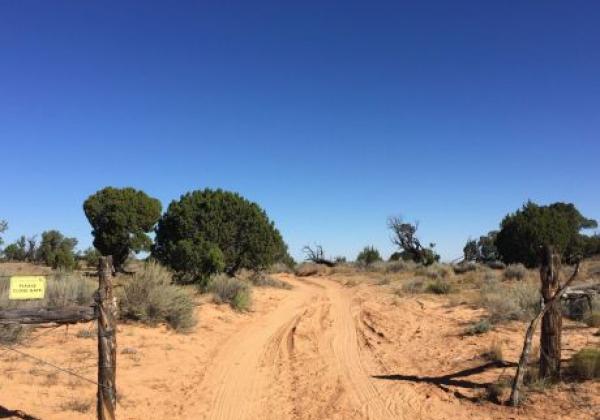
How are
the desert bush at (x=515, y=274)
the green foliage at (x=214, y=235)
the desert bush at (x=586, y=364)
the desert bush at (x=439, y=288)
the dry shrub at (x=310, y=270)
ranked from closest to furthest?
the desert bush at (x=586, y=364) < the desert bush at (x=439, y=288) < the green foliage at (x=214, y=235) < the desert bush at (x=515, y=274) < the dry shrub at (x=310, y=270)

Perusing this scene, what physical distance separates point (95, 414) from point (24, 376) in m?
1.95

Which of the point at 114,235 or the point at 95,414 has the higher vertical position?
the point at 114,235

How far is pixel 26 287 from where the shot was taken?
7.43 metres

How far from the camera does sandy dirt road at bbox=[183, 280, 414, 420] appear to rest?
8.22m

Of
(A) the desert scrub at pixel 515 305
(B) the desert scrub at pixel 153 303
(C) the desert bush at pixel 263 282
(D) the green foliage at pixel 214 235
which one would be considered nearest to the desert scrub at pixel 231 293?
(D) the green foliage at pixel 214 235

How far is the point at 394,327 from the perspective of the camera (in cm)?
1512

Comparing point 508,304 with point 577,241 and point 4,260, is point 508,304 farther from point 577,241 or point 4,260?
point 4,260

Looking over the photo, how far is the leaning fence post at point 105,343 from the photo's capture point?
7023 millimetres

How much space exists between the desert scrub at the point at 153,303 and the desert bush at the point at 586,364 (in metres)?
9.75

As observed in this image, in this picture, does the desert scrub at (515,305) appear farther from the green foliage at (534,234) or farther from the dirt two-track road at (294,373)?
the green foliage at (534,234)

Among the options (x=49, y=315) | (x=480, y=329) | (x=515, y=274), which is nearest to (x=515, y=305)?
(x=480, y=329)

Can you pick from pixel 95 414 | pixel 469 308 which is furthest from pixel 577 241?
pixel 95 414

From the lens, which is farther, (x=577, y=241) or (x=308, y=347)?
(x=577, y=241)

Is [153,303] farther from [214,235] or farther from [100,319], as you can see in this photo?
[214,235]
